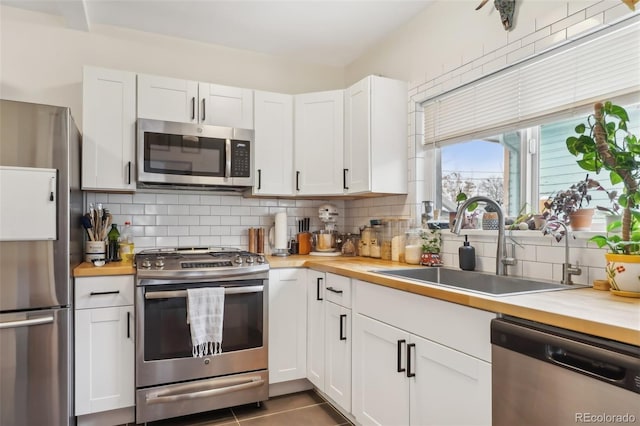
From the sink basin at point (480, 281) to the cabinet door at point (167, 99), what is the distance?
168 centimetres

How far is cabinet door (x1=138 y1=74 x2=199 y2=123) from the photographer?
8.54 feet

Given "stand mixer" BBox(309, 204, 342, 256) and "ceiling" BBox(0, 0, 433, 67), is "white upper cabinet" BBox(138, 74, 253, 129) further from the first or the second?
"stand mixer" BBox(309, 204, 342, 256)

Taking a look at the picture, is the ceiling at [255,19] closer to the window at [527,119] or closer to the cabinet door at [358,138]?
the cabinet door at [358,138]

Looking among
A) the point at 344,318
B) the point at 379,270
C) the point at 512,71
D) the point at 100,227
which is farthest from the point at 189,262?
the point at 512,71

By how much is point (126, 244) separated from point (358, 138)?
173 centimetres

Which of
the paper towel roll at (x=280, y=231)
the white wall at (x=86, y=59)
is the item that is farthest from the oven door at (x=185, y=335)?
the white wall at (x=86, y=59)

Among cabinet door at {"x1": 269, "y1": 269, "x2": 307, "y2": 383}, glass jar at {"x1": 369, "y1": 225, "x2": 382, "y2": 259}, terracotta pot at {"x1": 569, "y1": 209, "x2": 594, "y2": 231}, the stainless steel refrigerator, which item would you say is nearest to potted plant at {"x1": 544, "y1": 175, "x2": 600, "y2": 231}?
terracotta pot at {"x1": 569, "y1": 209, "x2": 594, "y2": 231}

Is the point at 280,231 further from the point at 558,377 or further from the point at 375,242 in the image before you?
the point at 558,377

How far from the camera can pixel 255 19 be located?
2730 millimetres

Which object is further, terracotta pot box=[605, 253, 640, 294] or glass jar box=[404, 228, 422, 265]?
glass jar box=[404, 228, 422, 265]

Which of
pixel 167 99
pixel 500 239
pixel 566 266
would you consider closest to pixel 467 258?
pixel 500 239

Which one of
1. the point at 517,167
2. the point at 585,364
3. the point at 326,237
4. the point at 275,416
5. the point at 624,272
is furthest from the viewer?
the point at 326,237

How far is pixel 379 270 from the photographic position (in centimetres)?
217

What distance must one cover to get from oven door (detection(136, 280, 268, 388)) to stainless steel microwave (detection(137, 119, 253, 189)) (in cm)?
75
